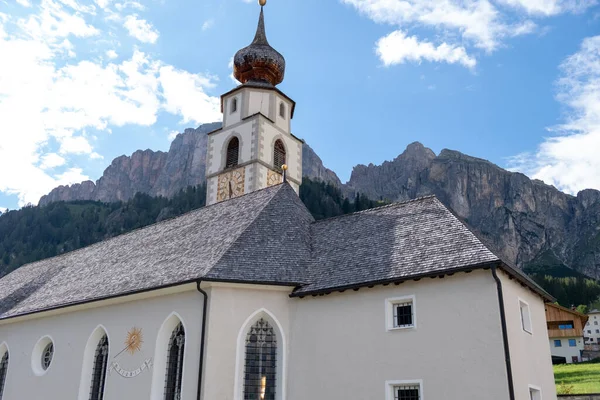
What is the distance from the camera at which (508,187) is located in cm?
14188

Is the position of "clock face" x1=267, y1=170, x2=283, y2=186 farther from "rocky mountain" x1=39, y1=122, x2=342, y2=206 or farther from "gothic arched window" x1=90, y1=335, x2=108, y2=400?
"rocky mountain" x1=39, y1=122, x2=342, y2=206

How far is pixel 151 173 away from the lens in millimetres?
169000

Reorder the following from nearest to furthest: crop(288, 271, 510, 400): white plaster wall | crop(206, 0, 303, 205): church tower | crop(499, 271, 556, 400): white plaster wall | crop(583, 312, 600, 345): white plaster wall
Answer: crop(288, 271, 510, 400): white plaster wall, crop(499, 271, 556, 400): white plaster wall, crop(206, 0, 303, 205): church tower, crop(583, 312, 600, 345): white plaster wall

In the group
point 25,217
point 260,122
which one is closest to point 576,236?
point 25,217

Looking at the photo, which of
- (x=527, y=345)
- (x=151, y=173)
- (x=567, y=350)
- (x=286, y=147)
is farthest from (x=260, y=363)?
(x=151, y=173)

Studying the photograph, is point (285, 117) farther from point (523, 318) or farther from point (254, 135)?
point (523, 318)

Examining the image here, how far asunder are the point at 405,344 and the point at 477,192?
133502mm

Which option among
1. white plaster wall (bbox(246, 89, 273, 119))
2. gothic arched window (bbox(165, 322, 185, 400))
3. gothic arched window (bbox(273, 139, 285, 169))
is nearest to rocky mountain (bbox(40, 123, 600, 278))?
gothic arched window (bbox(273, 139, 285, 169))

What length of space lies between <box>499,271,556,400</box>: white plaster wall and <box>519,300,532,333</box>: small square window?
0.16 metres

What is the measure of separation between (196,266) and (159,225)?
7.77 m

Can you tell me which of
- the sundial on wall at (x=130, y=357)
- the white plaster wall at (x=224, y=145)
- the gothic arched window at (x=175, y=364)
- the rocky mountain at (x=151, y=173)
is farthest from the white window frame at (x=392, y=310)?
the rocky mountain at (x=151, y=173)

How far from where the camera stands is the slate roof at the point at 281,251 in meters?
15.2

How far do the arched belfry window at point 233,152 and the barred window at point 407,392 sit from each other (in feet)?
56.5

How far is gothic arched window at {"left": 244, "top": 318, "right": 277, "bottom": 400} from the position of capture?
50.5ft
